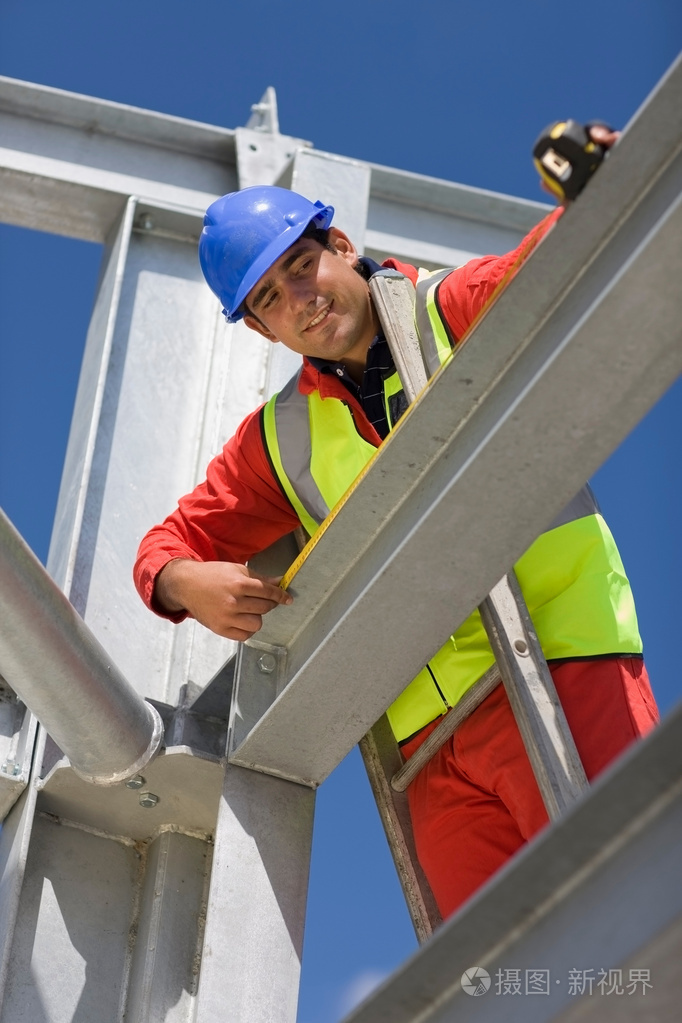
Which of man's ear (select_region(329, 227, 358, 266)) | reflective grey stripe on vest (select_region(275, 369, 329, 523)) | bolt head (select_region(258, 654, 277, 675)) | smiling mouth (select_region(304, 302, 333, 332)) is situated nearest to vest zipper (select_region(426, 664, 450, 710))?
bolt head (select_region(258, 654, 277, 675))

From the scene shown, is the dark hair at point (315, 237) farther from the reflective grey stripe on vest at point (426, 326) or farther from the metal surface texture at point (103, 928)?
the metal surface texture at point (103, 928)

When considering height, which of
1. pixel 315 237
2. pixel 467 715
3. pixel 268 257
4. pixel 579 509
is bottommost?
pixel 467 715

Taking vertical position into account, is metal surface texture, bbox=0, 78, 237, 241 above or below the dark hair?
above

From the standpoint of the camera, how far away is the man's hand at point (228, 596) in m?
3.65

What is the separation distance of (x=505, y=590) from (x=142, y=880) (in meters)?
1.44

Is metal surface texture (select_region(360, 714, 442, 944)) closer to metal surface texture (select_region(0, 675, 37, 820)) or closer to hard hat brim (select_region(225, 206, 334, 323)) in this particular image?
metal surface texture (select_region(0, 675, 37, 820))

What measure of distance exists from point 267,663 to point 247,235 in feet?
4.20

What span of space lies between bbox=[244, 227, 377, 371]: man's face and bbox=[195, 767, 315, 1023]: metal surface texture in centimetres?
128

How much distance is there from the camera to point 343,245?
4.32 m

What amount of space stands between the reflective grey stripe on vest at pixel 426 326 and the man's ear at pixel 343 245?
49 centimetres

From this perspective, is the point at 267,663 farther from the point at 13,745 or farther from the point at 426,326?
the point at 426,326

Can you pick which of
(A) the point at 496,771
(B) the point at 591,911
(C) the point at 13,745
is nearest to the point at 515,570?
(A) the point at 496,771

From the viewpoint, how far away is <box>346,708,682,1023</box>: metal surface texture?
5.92 ft

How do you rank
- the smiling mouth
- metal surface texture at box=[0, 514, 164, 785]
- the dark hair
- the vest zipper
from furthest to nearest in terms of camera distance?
the dark hair
the smiling mouth
the vest zipper
metal surface texture at box=[0, 514, 164, 785]
